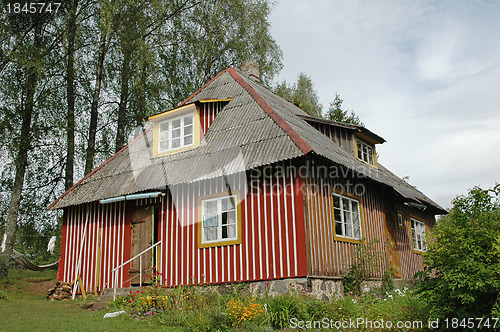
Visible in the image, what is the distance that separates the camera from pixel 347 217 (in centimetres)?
1263

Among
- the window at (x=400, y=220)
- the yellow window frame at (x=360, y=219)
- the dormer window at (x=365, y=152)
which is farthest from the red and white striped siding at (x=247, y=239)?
the window at (x=400, y=220)

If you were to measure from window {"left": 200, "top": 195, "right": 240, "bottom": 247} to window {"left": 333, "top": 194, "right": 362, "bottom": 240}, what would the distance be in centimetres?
262

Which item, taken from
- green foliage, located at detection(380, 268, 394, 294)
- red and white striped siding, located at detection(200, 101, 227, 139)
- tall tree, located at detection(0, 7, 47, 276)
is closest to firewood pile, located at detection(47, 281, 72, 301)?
tall tree, located at detection(0, 7, 47, 276)

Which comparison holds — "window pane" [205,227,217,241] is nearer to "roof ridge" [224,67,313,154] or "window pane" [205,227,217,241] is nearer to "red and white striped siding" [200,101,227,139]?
"roof ridge" [224,67,313,154]

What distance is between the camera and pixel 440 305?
7332mm

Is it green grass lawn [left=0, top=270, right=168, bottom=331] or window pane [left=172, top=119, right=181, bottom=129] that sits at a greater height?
window pane [left=172, top=119, right=181, bottom=129]

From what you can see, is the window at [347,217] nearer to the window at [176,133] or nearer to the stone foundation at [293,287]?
the stone foundation at [293,287]

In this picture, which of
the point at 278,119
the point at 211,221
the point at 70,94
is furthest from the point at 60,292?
the point at 70,94

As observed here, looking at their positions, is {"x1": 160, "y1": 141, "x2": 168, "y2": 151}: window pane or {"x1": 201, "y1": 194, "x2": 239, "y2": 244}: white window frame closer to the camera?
{"x1": 201, "y1": 194, "x2": 239, "y2": 244}: white window frame

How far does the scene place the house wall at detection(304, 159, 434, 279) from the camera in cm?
1082

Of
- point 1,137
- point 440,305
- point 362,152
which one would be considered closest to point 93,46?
point 1,137

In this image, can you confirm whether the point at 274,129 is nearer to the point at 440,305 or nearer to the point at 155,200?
the point at 155,200

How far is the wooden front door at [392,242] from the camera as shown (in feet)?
47.3

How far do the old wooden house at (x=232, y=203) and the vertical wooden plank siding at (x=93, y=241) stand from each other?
0.03 metres
